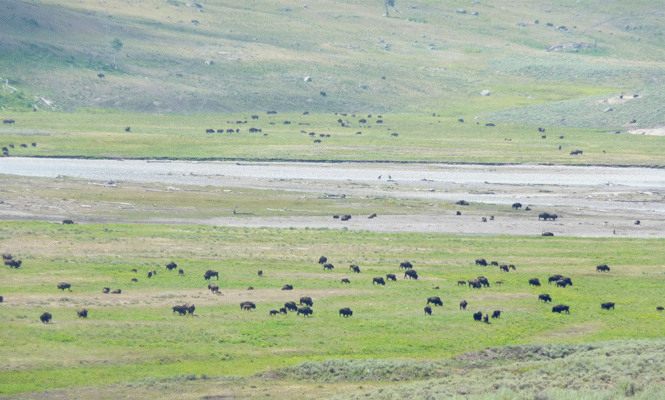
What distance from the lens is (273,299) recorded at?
37844mm

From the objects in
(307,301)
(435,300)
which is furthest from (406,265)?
(307,301)

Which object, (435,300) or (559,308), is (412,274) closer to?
(435,300)

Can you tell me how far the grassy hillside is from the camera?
130 meters

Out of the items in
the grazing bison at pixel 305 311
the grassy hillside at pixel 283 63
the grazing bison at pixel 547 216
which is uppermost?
the grassy hillside at pixel 283 63

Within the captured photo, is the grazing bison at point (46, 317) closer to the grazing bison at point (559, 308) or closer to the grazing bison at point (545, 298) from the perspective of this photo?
the grazing bison at point (559, 308)

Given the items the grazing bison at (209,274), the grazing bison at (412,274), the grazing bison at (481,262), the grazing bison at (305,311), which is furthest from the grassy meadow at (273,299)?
the grazing bison at (209,274)

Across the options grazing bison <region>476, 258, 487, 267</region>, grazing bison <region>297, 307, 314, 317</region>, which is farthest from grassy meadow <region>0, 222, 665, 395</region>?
grazing bison <region>476, 258, 487, 267</region>

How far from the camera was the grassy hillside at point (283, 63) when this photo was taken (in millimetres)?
129625

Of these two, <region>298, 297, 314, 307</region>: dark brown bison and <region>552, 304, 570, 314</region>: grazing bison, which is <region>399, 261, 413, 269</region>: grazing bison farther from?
<region>298, 297, 314, 307</region>: dark brown bison

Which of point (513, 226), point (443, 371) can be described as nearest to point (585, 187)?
point (513, 226)

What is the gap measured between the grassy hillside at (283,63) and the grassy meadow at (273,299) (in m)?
75.8

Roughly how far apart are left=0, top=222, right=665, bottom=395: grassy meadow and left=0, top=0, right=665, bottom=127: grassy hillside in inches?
2983

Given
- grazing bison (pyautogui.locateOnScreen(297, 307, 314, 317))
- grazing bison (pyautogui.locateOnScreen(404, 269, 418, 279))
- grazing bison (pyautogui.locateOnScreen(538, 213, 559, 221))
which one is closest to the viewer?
grazing bison (pyautogui.locateOnScreen(297, 307, 314, 317))

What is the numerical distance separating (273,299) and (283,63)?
381 ft
